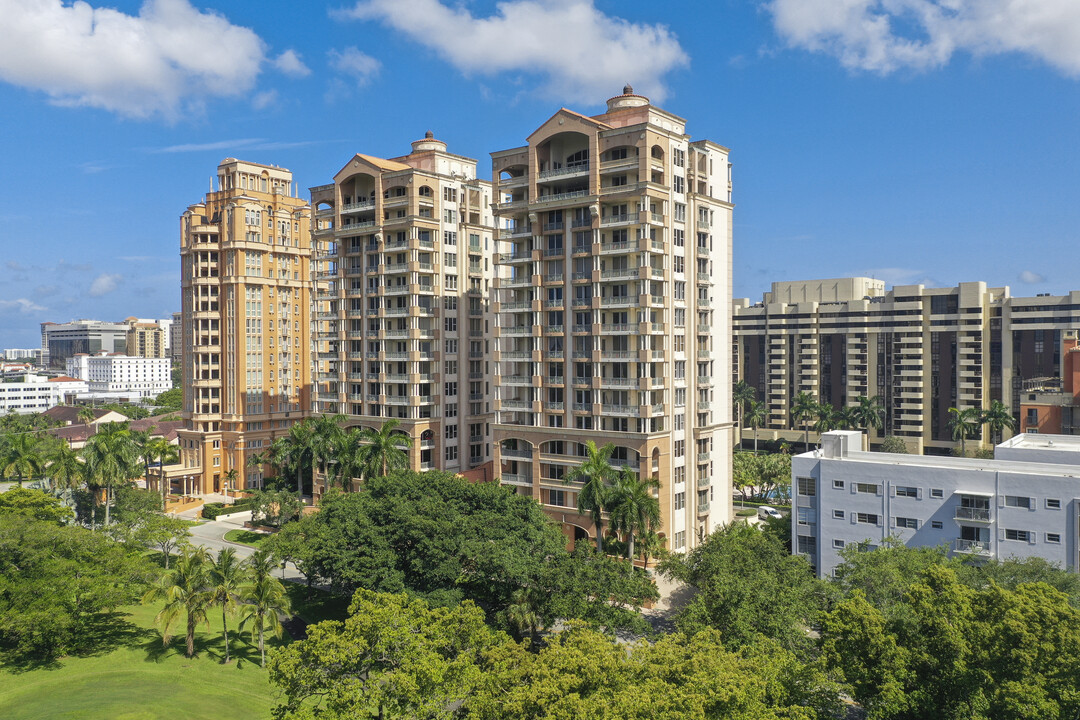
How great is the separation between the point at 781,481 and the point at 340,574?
65.6 meters

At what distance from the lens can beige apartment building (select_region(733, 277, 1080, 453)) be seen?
128 meters

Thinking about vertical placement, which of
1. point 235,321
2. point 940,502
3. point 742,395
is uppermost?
point 235,321

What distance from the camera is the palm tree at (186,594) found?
50500 millimetres

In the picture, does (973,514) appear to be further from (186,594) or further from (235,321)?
(235,321)

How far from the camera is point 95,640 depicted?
179 ft

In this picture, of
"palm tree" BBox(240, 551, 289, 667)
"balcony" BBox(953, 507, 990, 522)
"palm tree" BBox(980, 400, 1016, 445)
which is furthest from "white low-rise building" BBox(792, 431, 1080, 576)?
"palm tree" BBox(980, 400, 1016, 445)

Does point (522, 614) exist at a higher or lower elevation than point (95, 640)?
higher

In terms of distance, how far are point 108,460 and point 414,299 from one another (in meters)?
35.4

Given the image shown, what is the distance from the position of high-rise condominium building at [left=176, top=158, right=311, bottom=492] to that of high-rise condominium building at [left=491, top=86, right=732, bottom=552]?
4856 centimetres

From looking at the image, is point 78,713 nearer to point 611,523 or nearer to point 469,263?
point 611,523

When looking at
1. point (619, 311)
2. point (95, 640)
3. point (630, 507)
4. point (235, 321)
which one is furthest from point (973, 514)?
point (235, 321)

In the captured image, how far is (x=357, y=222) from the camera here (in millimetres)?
91625

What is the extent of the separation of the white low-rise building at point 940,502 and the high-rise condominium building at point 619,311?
461 inches

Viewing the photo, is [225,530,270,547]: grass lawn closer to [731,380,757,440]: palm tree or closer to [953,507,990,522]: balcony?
[953,507,990,522]: balcony
